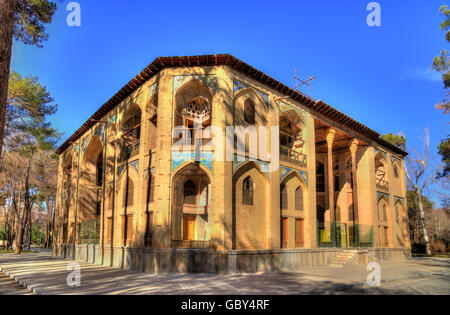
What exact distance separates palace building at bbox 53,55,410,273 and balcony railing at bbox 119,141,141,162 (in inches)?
3.5

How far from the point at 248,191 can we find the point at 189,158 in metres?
3.09

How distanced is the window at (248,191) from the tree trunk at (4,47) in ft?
33.2

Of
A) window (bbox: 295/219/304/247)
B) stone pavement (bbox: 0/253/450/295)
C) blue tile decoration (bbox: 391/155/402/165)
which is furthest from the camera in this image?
blue tile decoration (bbox: 391/155/402/165)

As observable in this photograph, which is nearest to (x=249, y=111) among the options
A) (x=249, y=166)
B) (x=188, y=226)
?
(x=249, y=166)

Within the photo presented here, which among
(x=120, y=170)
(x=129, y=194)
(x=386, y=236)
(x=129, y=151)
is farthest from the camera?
(x=386, y=236)

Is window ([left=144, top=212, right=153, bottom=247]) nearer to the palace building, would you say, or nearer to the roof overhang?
the palace building

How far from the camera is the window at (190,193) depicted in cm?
1692

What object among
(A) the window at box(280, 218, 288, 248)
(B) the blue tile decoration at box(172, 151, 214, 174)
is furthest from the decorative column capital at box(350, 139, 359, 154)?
(B) the blue tile decoration at box(172, 151, 214, 174)

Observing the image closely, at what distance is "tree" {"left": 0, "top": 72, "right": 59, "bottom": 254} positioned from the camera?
796 inches

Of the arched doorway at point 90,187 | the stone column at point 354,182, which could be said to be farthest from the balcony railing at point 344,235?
the arched doorway at point 90,187

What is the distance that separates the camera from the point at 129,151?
19016 mm

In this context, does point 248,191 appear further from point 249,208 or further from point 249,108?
point 249,108

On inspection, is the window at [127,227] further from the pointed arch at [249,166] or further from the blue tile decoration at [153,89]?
the pointed arch at [249,166]
